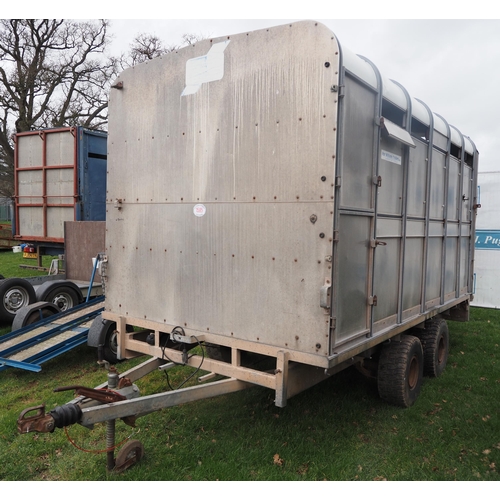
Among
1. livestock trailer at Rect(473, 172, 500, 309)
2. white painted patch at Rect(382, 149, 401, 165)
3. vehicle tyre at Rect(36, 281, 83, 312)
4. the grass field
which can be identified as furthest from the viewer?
livestock trailer at Rect(473, 172, 500, 309)

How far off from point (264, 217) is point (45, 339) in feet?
12.2

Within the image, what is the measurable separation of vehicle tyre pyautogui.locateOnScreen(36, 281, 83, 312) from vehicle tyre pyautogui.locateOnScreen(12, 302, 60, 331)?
49 centimetres

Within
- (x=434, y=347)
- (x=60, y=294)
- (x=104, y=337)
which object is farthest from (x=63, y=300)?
(x=434, y=347)

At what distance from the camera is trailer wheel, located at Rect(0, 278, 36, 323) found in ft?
23.2

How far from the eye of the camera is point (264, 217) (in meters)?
3.70

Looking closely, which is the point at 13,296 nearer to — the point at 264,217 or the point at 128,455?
the point at 128,455

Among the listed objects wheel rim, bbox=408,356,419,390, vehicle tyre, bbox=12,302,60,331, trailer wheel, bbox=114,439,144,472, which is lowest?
trailer wheel, bbox=114,439,144,472

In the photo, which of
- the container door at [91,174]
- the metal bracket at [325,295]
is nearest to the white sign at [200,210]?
the metal bracket at [325,295]

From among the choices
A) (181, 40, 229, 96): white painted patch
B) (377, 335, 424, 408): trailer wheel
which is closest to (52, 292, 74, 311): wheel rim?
(181, 40, 229, 96): white painted patch

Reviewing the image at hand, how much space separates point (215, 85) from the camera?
12.9 ft

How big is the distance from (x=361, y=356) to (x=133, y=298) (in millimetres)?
2279

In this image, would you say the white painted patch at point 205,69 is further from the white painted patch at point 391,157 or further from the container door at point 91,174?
the container door at point 91,174

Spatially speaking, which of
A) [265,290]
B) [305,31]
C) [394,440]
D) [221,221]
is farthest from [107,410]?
[305,31]

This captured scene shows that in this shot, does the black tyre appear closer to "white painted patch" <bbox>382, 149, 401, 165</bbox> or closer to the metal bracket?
"white painted patch" <bbox>382, 149, 401, 165</bbox>
